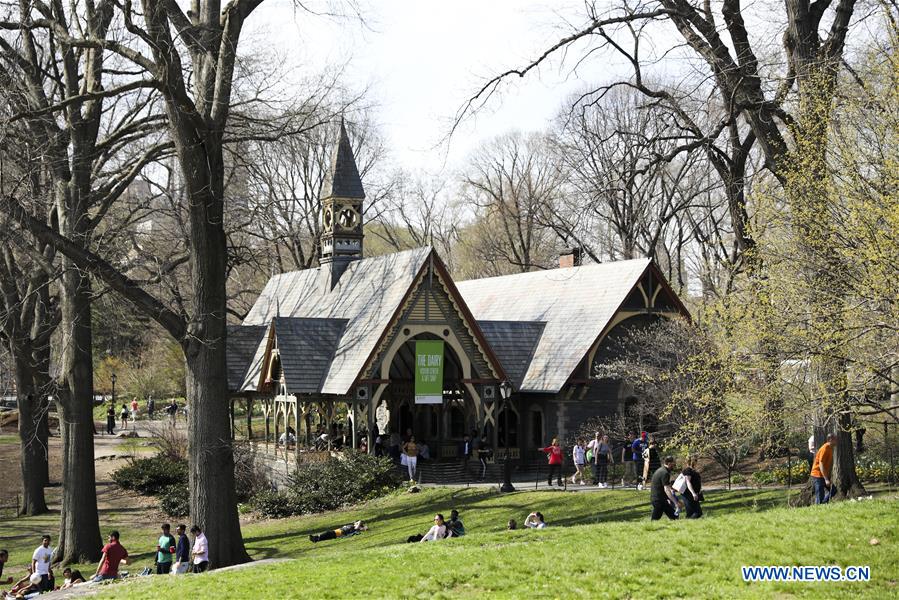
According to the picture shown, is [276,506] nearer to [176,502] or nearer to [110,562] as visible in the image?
[176,502]

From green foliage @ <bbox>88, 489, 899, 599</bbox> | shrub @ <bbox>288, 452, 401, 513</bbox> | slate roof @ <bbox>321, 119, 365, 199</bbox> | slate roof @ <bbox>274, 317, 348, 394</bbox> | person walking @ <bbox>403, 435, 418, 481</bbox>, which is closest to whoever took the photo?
green foliage @ <bbox>88, 489, 899, 599</bbox>

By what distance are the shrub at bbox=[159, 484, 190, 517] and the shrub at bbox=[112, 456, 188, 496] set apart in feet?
12.1

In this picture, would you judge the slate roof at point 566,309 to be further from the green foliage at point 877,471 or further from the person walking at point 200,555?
the person walking at point 200,555

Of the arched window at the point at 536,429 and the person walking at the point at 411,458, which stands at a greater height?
the arched window at the point at 536,429

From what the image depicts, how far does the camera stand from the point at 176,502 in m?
34.2

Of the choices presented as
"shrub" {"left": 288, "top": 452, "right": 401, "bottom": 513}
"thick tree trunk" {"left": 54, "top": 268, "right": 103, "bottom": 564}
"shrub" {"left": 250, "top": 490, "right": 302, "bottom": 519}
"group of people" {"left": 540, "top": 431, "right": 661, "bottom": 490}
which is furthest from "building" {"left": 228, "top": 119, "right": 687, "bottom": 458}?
"thick tree trunk" {"left": 54, "top": 268, "right": 103, "bottom": 564}

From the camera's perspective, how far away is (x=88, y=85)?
76.1 feet

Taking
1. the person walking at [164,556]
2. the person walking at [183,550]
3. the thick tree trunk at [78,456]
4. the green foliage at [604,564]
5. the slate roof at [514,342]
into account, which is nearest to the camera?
the green foliage at [604,564]

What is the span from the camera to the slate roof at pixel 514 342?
35.9 metres

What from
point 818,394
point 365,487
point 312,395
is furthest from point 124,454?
point 818,394

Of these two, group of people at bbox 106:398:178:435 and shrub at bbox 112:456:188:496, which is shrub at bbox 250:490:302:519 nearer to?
shrub at bbox 112:456:188:496

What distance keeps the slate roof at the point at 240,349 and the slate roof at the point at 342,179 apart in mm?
6227

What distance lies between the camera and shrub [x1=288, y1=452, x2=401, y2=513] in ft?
101

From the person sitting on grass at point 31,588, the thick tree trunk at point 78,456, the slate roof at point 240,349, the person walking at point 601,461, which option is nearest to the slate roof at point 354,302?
the slate roof at point 240,349
